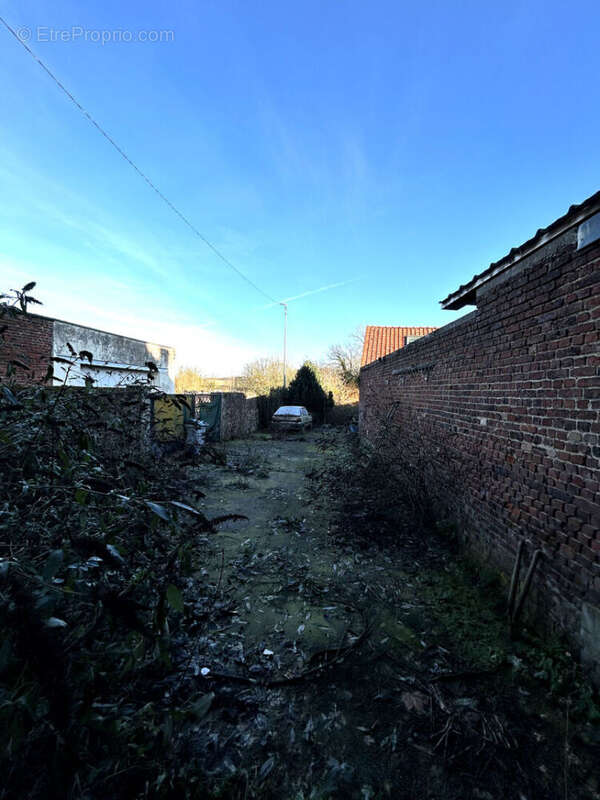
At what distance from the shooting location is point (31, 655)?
30.1 inches

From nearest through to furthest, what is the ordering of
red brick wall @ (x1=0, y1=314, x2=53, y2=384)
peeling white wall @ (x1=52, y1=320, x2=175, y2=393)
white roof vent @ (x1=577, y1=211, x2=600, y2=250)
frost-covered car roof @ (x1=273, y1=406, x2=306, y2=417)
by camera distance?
white roof vent @ (x1=577, y1=211, x2=600, y2=250) < red brick wall @ (x1=0, y1=314, x2=53, y2=384) < peeling white wall @ (x1=52, y1=320, x2=175, y2=393) < frost-covered car roof @ (x1=273, y1=406, x2=306, y2=417)

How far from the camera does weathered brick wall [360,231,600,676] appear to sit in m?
2.40

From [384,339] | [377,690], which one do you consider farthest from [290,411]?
[377,690]

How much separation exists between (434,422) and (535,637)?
3.11 metres

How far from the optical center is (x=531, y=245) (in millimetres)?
3111

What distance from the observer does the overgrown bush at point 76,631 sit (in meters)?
0.84

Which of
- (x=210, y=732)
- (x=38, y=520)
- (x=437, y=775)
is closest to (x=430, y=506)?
(x=437, y=775)

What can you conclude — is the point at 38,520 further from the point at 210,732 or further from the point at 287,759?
the point at 287,759

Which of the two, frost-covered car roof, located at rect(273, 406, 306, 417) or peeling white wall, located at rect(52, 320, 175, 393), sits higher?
peeling white wall, located at rect(52, 320, 175, 393)

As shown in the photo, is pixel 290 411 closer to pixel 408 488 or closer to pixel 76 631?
pixel 408 488

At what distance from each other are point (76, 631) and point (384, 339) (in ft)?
59.7

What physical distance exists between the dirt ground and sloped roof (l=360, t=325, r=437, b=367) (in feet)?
46.4

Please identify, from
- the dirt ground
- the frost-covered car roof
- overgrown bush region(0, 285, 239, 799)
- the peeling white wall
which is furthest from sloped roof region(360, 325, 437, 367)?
overgrown bush region(0, 285, 239, 799)

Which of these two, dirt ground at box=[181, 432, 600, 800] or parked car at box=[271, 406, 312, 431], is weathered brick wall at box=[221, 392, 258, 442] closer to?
parked car at box=[271, 406, 312, 431]
